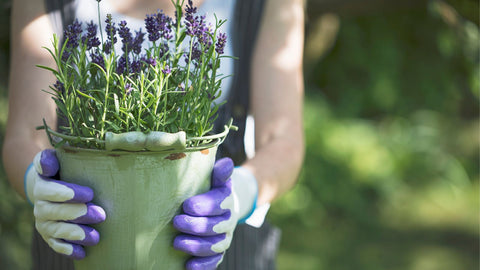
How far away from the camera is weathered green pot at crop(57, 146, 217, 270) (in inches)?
36.0

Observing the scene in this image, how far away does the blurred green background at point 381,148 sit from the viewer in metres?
3.22

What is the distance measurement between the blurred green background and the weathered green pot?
216 cm

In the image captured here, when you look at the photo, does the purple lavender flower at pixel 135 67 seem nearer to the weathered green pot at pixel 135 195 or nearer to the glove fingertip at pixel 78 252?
the weathered green pot at pixel 135 195

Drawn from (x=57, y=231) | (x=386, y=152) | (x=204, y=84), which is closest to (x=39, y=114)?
(x=57, y=231)

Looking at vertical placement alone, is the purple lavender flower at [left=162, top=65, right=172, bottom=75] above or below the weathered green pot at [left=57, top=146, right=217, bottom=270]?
above

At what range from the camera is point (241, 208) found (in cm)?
123

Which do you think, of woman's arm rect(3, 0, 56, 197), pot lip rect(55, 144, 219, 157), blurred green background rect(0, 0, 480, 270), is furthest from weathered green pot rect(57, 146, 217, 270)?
blurred green background rect(0, 0, 480, 270)

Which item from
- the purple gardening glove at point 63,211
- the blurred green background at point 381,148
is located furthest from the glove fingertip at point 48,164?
the blurred green background at point 381,148

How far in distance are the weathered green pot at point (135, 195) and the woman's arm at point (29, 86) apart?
45 centimetres

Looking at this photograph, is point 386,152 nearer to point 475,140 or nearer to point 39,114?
point 475,140

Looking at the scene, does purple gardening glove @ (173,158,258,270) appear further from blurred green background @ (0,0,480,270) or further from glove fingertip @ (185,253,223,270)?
blurred green background @ (0,0,480,270)

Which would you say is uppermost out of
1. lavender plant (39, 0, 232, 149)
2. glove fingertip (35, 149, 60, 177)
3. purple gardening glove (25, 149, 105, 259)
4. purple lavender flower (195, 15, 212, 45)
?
purple lavender flower (195, 15, 212, 45)

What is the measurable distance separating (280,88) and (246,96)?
0.48 ft

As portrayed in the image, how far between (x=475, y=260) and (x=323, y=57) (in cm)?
163
